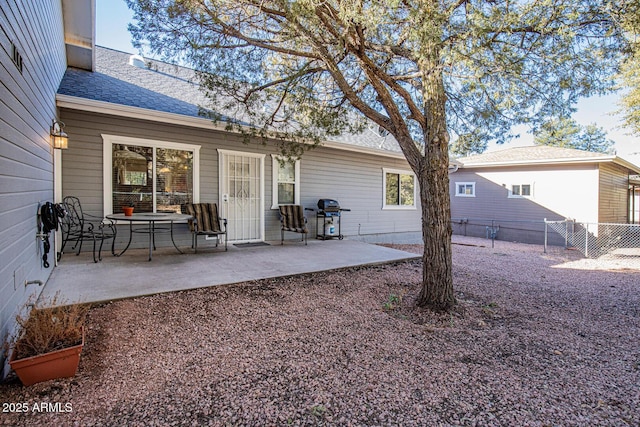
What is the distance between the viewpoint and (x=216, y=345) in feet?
8.84

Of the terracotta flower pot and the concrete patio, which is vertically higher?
the concrete patio

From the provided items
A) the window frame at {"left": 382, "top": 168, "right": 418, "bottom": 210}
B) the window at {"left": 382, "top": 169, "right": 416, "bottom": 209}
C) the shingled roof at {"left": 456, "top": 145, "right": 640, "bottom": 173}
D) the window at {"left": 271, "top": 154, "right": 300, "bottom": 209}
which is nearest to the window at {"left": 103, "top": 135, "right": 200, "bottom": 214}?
the window at {"left": 271, "top": 154, "right": 300, "bottom": 209}

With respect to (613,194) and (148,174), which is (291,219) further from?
(613,194)

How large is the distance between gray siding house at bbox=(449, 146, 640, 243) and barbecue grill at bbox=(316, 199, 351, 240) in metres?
5.92

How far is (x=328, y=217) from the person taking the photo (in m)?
8.25

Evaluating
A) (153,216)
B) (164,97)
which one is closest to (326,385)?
(153,216)

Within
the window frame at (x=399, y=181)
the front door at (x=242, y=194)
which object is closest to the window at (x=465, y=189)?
the window frame at (x=399, y=181)

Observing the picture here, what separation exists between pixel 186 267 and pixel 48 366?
9.21 feet

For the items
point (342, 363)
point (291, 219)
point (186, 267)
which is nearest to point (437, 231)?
point (342, 363)

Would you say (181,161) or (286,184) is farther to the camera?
(286,184)

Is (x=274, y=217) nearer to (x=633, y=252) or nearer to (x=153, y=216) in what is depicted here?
(x=153, y=216)

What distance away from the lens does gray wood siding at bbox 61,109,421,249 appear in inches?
212

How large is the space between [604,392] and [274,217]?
6306 mm

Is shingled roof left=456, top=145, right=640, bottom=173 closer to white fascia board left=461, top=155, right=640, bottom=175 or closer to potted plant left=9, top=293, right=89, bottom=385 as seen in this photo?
white fascia board left=461, top=155, right=640, bottom=175
